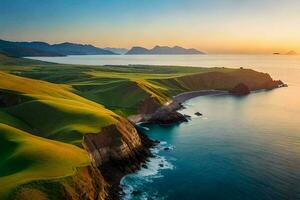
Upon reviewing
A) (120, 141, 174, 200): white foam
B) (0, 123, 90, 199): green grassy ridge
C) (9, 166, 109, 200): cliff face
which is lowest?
(120, 141, 174, 200): white foam

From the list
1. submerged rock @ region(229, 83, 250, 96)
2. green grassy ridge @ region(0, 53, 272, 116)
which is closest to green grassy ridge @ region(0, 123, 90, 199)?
green grassy ridge @ region(0, 53, 272, 116)

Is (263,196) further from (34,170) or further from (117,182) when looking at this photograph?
(34,170)

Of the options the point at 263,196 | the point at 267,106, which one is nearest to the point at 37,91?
the point at 263,196

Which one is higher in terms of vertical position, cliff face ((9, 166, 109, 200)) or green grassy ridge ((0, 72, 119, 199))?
green grassy ridge ((0, 72, 119, 199))

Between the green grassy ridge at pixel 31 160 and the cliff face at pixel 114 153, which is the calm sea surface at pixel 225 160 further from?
the green grassy ridge at pixel 31 160

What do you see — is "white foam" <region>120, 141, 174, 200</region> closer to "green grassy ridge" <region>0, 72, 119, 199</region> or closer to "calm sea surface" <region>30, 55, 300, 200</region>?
"calm sea surface" <region>30, 55, 300, 200</region>

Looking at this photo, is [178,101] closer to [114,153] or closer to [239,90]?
[239,90]

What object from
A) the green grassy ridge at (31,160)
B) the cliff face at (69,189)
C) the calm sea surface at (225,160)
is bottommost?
the calm sea surface at (225,160)

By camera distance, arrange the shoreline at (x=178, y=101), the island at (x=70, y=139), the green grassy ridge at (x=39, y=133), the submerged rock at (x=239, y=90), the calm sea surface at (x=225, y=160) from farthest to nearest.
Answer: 1. the submerged rock at (x=239, y=90)
2. the shoreline at (x=178, y=101)
3. the calm sea surface at (x=225, y=160)
4. the green grassy ridge at (x=39, y=133)
5. the island at (x=70, y=139)

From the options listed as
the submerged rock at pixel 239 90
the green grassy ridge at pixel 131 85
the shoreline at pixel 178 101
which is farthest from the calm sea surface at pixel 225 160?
the submerged rock at pixel 239 90

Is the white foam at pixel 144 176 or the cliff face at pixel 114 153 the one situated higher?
the cliff face at pixel 114 153

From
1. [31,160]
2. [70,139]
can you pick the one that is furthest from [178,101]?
[31,160]
